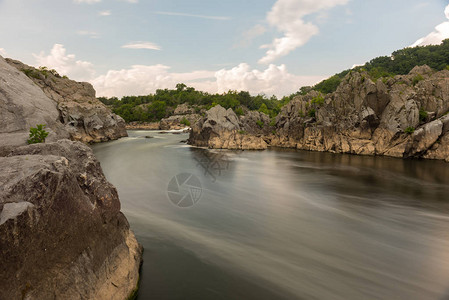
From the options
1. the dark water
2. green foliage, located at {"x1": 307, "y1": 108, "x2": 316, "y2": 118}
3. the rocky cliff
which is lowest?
the dark water

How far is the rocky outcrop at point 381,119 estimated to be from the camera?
3735cm

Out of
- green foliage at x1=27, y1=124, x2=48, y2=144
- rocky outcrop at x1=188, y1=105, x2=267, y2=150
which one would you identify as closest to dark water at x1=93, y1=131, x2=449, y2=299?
green foliage at x1=27, y1=124, x2=48, y2=144

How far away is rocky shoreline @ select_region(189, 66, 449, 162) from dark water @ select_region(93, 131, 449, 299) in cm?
1234

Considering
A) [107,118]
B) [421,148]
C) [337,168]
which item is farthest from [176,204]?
Result: [107,118]

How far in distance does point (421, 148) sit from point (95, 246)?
46.0 meters

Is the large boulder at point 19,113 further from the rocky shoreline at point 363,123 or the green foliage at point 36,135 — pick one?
the rocky shoreline at point 363,123

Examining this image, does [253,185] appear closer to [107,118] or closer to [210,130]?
[210,130]

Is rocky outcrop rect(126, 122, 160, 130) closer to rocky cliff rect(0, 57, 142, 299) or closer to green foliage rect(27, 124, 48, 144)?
green foliage rect(27, 124, 48, 144)

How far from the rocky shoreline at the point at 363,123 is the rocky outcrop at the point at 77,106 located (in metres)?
24.9

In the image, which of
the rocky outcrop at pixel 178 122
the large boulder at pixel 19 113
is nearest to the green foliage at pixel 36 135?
the large boulder at pixel 19 113

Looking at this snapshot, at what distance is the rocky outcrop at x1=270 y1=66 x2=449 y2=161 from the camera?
37.3m

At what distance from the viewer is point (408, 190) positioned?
22719 millimetres

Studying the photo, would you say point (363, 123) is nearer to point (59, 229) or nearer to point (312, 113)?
point (312, 113)

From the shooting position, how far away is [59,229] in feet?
18.3
